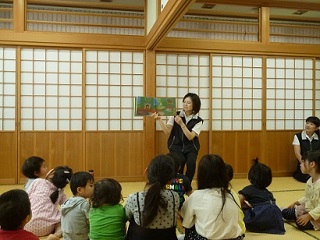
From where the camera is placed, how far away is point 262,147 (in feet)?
17.6

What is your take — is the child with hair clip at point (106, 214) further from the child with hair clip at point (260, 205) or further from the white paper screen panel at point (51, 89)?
the white paper screen panel at point (51, 89)

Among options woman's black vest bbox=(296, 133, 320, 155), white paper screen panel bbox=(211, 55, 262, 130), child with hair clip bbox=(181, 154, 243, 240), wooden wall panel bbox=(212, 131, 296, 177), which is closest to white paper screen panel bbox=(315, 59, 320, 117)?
wooden wall panel bbox=(212, 131, 296, 177)

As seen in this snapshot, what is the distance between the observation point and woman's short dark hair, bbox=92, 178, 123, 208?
2043mm

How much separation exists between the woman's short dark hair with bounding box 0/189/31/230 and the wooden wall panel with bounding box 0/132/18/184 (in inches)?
131

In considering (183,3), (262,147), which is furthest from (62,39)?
(262,147)

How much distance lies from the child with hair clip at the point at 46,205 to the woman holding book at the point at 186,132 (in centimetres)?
156

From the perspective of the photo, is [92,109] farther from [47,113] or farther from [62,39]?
[62,39]

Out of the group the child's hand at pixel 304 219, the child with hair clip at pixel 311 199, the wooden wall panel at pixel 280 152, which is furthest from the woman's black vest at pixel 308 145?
the child's hand at pixel 304 219

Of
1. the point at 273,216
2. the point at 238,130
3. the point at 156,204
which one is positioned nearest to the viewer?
the point at 156,204

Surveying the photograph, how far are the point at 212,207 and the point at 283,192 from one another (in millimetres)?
2615

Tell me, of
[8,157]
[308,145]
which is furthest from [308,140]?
[8,157]

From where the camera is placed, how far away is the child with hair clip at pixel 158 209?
192cm

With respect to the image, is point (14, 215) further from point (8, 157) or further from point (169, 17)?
point (8, 157)

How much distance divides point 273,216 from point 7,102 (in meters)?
3.75
